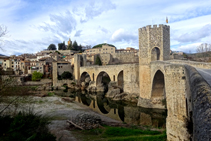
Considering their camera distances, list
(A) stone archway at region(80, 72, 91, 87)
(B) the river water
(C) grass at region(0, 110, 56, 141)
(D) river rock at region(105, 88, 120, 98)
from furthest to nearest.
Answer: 1. (A) stone archway at region(80, 72, 91, 87)
2. (D) river rock at region(105, 88, 120, 98)
3. (B) the river water
4. (C) grass at region(0, 110, 56, 141)

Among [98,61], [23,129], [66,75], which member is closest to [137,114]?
[23,129]

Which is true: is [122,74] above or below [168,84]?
above

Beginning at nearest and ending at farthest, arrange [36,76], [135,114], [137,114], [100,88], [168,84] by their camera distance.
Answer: [168,84]
[137,114]
[135,114]
[100,88]
[36,76]

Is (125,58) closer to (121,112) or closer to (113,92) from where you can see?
(113,92)

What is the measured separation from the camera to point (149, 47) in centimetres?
1761

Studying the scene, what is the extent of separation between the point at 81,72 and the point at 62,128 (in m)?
29.9

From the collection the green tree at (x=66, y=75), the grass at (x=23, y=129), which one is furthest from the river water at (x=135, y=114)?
the green tree at (x=66, y=75)

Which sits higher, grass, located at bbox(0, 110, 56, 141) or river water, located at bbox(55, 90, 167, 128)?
grass, located at bbox(0, 110, 56, 141)

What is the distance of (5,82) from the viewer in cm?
796

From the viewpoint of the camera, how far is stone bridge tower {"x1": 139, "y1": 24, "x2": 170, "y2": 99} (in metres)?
17.4

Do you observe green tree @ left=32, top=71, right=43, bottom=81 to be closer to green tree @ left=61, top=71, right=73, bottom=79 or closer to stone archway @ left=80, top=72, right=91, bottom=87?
green tree @ left=61, top=71, right=73, bottom=79

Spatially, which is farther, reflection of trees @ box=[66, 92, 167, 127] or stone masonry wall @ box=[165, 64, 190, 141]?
reflection of trees @ box=[66, 92, 167, 127]

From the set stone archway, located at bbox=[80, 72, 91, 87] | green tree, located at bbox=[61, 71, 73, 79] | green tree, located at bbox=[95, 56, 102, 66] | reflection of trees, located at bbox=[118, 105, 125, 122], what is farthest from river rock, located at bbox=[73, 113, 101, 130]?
green tree, located at bbox=[95, 56, 102, 66]

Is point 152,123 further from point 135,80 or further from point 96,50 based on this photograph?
point 96,50
